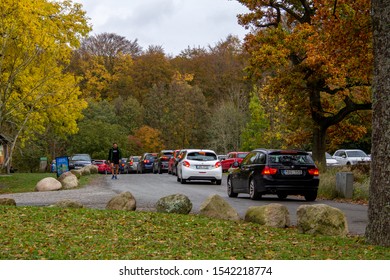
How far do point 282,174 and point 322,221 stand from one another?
7.98 m

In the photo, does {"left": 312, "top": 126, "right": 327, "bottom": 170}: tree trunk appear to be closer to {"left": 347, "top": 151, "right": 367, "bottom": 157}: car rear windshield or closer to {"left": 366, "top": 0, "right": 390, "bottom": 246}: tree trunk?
{"left": 347, "top": 151, "right": 367, "bottom": 157}: car rear windshield

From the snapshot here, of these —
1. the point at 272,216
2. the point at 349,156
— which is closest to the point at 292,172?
the point at 272,216

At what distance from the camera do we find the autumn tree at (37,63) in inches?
1072

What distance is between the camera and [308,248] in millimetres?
9672

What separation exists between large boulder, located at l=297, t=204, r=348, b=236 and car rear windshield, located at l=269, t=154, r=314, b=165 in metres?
7.89

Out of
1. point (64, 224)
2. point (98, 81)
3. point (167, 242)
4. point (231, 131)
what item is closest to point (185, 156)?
point (64, 224)

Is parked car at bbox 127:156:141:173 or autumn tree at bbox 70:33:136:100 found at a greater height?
autumn tree at bbox 70:33:136:100

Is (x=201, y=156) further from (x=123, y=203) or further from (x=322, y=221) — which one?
(x=322, y=221)

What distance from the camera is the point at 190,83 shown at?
271 feet

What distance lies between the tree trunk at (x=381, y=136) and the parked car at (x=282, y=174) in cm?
933

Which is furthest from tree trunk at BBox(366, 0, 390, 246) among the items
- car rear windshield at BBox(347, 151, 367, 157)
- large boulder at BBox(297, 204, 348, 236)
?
car rear windshield at BBox(347, 151, 367, 157)

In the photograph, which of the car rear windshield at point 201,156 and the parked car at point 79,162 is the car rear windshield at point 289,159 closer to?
the car rear windshield at point 201,156

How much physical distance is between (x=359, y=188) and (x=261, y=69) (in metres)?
11.2

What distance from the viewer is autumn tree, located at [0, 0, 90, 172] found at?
27234 mm
